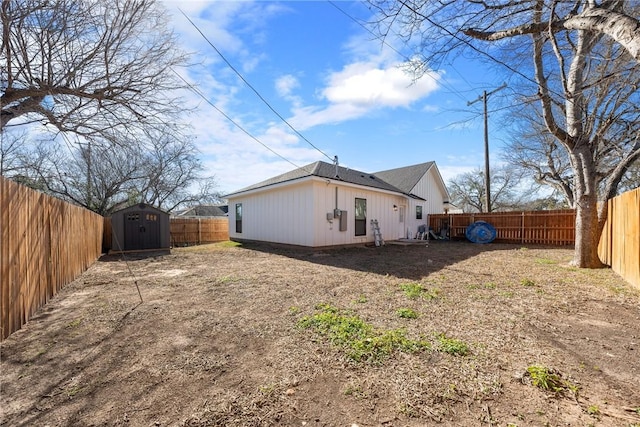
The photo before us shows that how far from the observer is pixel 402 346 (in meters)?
2.65

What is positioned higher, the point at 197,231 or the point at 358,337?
the point at 197,231

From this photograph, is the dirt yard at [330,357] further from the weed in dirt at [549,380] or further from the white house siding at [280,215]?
the white house siding at [280,215]

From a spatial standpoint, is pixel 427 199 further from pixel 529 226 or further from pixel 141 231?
pixel 141 231

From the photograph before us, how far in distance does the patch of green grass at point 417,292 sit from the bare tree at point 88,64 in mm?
6010

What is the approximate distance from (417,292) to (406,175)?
1441cm

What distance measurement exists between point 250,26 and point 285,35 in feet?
2.64

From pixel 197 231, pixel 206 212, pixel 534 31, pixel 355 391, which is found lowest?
pixel 355 391

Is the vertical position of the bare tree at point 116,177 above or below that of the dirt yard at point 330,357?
above

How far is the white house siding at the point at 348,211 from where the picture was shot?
389 inches

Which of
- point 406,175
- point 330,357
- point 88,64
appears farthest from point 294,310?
point 406,175

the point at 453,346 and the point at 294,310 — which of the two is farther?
the point at 294,310

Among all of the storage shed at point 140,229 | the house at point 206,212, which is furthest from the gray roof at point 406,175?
the house at point 206,212

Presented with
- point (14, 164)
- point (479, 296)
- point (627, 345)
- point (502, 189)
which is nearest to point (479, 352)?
point (627, 345)

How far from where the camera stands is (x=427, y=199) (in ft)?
57.5
